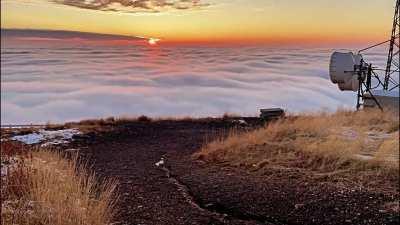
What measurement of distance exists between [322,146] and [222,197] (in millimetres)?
2983

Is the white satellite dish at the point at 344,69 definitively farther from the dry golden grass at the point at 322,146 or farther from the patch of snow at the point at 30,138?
the patch of snow at the point at 30,138

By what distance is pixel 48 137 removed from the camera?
534 inches

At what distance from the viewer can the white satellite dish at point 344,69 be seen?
13.2 meters

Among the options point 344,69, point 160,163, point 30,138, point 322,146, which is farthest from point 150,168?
point 344,69

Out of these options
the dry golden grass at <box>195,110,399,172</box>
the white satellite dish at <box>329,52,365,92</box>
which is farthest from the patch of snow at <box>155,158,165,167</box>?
the white satellite dish at <box>329,52,365,92</box>

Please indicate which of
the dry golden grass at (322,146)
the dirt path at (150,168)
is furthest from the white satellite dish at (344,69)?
the dirt path at (150,168)

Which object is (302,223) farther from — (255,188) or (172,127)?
(172,127)

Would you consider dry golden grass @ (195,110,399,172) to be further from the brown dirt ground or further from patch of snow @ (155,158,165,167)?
patch of snow @ (155,158,165,167)

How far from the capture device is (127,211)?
568cm

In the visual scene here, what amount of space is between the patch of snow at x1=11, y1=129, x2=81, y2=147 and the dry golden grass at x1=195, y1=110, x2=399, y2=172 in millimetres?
4533

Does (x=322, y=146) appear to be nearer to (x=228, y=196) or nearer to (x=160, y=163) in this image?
(x=228, y=196)

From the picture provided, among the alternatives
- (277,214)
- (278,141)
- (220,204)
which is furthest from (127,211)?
(278,141)

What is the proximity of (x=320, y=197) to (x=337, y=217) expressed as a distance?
778mm

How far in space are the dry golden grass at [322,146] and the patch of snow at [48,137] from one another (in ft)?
14.9
